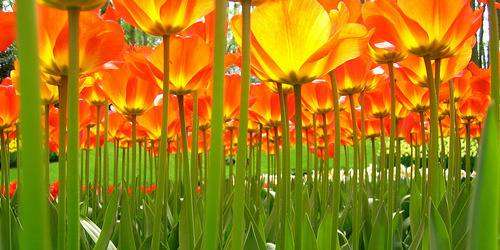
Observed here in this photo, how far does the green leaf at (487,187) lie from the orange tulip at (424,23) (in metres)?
0.57

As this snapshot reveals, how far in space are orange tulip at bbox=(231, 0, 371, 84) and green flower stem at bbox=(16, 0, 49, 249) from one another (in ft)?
1.37

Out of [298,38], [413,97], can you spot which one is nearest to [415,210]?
[413,97]

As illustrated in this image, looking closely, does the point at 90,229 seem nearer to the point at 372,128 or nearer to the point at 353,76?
the point at 353,76

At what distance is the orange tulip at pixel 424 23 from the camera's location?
0.76 meters

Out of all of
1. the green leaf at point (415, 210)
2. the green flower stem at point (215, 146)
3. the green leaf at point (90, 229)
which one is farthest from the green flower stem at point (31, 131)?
the green leaf at point (415, 210)

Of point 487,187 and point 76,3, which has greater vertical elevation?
point 76,3

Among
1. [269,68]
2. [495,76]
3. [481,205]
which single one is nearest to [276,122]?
[269,68]

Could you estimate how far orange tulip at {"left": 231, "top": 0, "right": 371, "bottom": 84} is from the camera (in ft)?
2.04

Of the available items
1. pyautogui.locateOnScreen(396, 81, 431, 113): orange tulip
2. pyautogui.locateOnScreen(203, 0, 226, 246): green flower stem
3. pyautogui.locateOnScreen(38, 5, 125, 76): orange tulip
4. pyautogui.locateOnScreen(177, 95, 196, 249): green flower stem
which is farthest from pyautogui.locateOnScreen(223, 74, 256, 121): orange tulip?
pyautogui.locateOnScreen(203, 0, 226, 246): green flower stem

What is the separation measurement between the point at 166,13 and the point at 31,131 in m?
0.46

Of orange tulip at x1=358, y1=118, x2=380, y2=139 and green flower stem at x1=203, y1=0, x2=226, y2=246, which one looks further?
orange tulip at x1=358, y1=118, x2=380, y2=139

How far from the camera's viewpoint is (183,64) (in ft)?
2.76

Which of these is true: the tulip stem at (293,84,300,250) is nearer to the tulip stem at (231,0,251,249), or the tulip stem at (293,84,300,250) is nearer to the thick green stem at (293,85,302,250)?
the thick green stem at (293,85,302,250)

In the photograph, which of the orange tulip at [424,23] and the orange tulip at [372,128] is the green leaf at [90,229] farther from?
the orange tulip at [372,128]
